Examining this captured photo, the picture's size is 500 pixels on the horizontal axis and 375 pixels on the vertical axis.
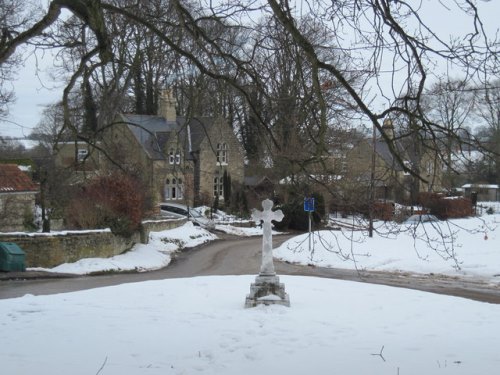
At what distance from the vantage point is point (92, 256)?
23.3 metres

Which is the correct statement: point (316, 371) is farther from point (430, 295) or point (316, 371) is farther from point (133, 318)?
point (430, 295)

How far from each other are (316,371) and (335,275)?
1557cm

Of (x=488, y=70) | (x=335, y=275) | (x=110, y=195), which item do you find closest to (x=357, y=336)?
(x=488, y=70)

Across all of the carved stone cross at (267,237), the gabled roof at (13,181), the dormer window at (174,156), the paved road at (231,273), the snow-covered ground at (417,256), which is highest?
the gabled roof at (13,181)

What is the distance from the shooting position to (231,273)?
21438 millimetres

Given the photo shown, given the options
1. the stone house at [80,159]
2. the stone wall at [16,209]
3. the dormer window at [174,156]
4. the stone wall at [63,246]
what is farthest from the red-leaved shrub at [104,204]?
the dormer window at [174,156]

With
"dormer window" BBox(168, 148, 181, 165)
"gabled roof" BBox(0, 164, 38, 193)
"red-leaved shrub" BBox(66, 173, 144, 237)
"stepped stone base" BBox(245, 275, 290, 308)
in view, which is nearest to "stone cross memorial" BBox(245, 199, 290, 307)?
"stepped stone base" BBox(245, 275, 290, 308)

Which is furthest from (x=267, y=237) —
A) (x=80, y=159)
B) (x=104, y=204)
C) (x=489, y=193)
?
(x=489, y=193)

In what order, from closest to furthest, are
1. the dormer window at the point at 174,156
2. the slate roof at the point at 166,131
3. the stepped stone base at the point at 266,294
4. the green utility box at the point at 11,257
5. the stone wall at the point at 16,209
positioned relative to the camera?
the slate roof at the point at 166,131
the dormer window at the point at 174,156
the stepped stone base at the point at 266,294
the green utility box at the point at 11,257
the stone wall at the point at 16,209

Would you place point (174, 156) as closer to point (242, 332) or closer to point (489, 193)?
point (242, 332)

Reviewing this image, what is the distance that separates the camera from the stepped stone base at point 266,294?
32.3 feet

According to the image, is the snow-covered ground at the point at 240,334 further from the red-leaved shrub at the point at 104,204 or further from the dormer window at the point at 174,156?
the red-leaved shrub at the point at 104,204

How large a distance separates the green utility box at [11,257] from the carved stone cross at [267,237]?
41.4 feet

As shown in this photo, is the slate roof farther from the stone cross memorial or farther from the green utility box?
the green utility box
